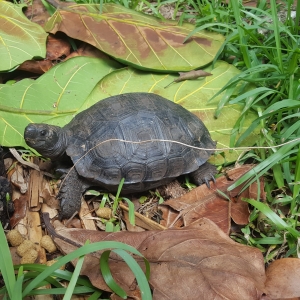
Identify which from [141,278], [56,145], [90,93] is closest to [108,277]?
[141,278]

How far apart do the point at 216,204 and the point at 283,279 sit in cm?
72

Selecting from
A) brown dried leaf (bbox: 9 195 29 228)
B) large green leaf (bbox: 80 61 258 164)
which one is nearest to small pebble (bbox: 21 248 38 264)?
A: brown dried leaf (bbox: 9 195 29 228)

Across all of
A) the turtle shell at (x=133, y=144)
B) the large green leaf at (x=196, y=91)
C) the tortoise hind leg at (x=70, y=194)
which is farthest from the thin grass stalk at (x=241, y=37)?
the tortoise hind leg at (x=70, y=194)

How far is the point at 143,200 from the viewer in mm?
2844

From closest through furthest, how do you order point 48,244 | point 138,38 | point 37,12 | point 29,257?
point 29,257, point 48,244, point 138,38, point 37,12

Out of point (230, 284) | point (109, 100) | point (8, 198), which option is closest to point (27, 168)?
point (8, 198)

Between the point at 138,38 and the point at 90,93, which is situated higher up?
the point at 138,38

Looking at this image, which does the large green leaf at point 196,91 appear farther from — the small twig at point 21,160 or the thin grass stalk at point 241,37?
the small twig at point 21,160

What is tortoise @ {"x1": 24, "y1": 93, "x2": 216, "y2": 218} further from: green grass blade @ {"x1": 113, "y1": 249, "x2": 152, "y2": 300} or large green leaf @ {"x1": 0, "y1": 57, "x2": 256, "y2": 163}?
green grass blade @ {"x1": 113, "y1": 249, "x2": 152, "y2": 300}

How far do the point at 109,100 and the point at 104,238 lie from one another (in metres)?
1.04

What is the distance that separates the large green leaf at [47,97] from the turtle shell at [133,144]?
1.04 ft

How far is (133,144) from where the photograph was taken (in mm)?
2641

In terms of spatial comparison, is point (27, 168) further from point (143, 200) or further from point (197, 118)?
point (197, 118)

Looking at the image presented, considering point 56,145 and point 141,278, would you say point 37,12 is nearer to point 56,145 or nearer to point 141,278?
point 56,145
